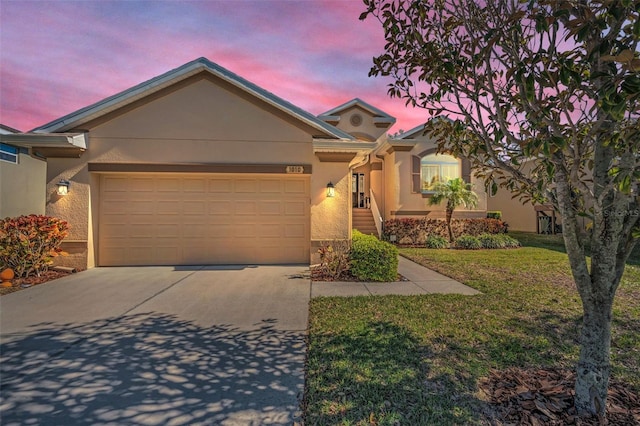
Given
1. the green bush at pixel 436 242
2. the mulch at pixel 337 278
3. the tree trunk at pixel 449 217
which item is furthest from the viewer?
the tree trunk at pixel 449 217

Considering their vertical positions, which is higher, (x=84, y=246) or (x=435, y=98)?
(x=435, y=98)

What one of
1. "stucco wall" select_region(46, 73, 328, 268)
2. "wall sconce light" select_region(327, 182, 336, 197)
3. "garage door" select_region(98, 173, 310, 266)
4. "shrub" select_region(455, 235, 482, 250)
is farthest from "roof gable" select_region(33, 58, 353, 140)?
"shrub" select_region(455, 235, 482, 250)

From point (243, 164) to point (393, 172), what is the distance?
9111 millimetres

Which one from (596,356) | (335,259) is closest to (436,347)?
(596,356)

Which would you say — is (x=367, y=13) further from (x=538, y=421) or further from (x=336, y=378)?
(x=538, y=421)

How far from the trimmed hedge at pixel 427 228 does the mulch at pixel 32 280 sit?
12288mm

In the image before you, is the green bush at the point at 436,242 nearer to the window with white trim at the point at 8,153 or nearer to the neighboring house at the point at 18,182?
the neighboring house at the point at 18,182

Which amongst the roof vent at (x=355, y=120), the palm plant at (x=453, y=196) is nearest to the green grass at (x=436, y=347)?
the palm plant at (x=453, y=196)

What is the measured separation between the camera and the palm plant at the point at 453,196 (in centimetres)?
1395

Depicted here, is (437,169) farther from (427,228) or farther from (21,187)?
(21,187)

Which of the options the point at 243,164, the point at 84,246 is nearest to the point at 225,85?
the point at 243,164

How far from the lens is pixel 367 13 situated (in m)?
3.30

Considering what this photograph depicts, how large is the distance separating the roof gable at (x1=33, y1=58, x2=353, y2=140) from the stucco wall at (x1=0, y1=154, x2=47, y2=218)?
425 cm

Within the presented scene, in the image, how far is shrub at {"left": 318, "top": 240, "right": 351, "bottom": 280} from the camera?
775 cm
